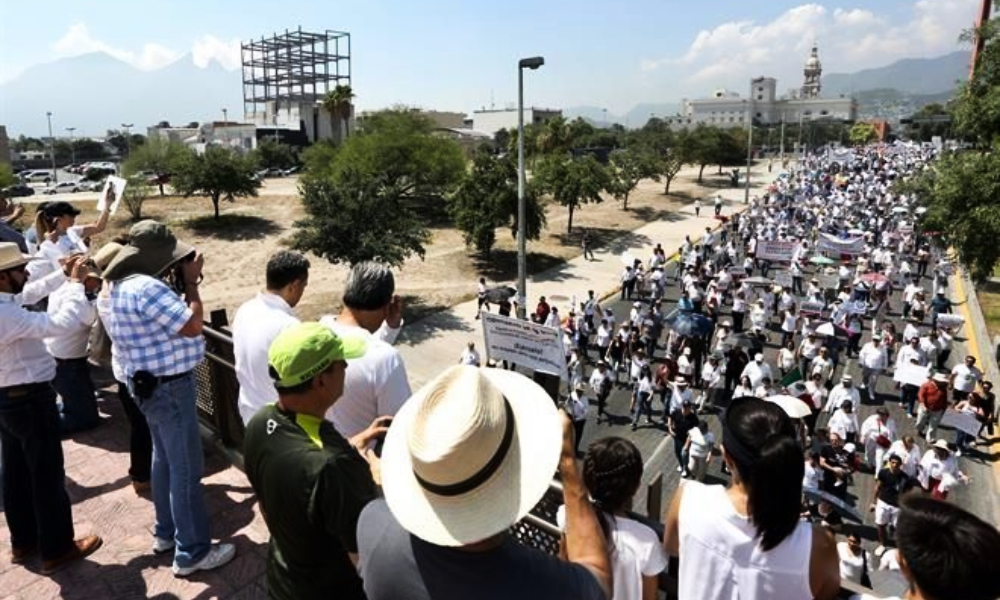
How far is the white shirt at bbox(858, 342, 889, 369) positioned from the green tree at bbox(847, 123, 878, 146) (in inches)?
5038

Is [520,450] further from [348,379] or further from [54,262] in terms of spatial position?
[54,262]

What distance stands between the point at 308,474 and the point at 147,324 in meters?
1.96

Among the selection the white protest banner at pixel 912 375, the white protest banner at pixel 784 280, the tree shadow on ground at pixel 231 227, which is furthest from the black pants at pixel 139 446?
the tree shadow on ground at pixel 231 227

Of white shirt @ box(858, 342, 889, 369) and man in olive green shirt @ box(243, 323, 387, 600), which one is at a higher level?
man in olive green shirt @ box(243, 323, 387, 600)

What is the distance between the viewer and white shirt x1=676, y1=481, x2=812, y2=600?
7.09 ft

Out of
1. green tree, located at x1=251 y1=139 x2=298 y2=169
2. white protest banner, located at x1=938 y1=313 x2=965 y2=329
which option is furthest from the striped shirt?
green tree, located at x1=251 y1=139 x2=298 y2=169

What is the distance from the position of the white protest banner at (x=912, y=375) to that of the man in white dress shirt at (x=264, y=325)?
1304cm

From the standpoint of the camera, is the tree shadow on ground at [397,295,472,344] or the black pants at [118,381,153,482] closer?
the black pants at [118,381,153,482]

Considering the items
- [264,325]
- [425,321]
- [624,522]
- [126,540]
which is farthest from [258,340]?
[425,321]

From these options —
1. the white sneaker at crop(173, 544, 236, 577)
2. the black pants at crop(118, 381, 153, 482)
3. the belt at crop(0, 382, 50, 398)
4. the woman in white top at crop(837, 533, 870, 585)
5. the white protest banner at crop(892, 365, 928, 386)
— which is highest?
the belt at crop(0, 382, 50, 398)

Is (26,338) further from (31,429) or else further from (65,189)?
(65,189)

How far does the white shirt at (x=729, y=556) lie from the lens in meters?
2.16

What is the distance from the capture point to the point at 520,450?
165 cm

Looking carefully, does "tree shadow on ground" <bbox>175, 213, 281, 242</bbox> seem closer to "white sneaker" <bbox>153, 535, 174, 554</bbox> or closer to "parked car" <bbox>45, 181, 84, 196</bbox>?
"parked car" <bbox>45, 181, 84, 196</bbox>
